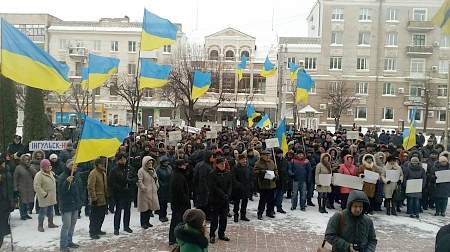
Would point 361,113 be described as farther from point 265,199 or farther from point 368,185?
point 265,199

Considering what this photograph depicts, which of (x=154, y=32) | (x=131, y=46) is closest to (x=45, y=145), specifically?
(x=154, y=32)

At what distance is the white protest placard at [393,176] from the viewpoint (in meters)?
11.8

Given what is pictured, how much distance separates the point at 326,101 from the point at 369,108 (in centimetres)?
465

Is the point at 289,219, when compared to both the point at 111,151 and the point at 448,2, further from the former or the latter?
the point at 448,2

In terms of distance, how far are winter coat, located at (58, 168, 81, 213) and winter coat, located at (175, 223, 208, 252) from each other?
4.35 m

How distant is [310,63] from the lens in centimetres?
4984

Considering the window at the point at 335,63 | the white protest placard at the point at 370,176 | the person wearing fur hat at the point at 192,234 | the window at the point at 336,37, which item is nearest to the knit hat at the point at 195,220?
the person wearing fur hat at the point at 192,234

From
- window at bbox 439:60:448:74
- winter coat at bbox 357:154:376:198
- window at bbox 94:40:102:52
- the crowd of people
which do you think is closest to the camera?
the crowd of people

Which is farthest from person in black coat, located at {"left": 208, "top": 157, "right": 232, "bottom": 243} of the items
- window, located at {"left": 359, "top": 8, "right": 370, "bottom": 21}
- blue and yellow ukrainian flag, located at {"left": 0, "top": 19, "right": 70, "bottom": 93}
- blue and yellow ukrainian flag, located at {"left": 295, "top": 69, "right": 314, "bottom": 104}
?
window, located at {"left": 359, "top": 8, "right": 370, "bottom": 21}

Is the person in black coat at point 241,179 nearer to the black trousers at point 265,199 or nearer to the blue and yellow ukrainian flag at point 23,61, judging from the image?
the black trousers at point 265,199

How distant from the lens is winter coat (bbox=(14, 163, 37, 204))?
10.4 metres

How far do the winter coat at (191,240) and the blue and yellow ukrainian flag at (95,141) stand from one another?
3.99 metres

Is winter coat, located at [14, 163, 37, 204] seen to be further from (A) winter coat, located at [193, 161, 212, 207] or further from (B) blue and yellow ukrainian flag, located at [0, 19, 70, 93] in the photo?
(A) winter coat, located at [193, 161, 212, 207]

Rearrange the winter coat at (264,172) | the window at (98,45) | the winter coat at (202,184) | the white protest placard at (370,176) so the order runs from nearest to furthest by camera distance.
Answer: the winter coat at (202,184), the winter coat at (264,172), the white protest placard at (370,176), the window at (98,45)
